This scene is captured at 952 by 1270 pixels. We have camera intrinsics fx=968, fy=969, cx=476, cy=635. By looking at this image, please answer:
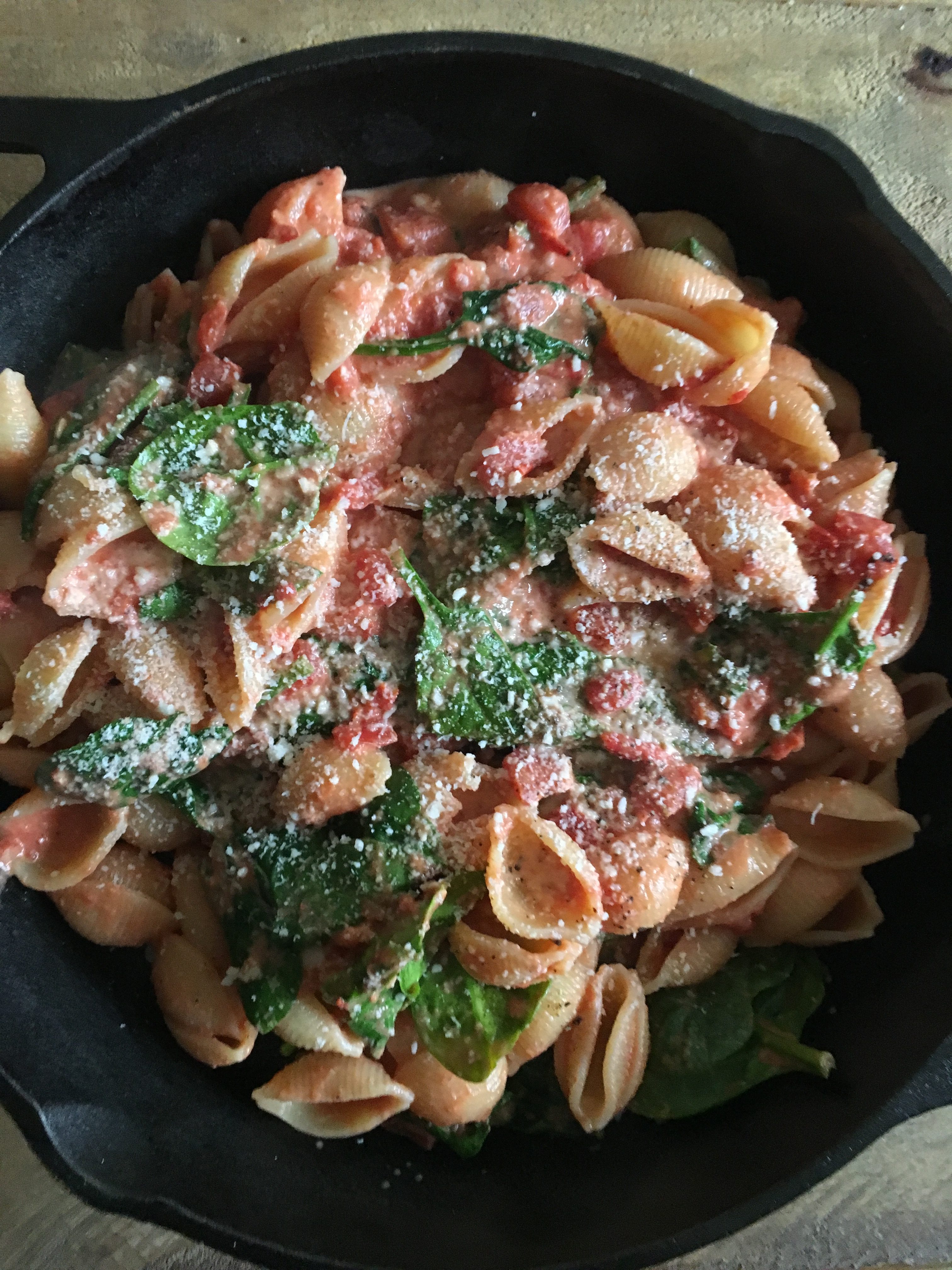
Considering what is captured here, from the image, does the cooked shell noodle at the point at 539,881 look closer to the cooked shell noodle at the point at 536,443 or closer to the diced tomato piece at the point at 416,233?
the cooked shell noodle at the point at 536,443

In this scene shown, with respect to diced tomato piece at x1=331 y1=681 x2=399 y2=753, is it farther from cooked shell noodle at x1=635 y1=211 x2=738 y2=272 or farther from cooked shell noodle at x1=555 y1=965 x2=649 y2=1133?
cooked shell noodle at x1=635 y1=211 x2=738 y2=272

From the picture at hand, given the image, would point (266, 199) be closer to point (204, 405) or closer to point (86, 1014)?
point (204, 405)

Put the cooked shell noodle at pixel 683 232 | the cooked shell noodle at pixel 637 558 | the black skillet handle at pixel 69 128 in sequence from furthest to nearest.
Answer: the cooked shell noodle at pixel 683 232 → the cooked shell noodle at pixel 637 558 → the black skillet handle at pixel 69 128

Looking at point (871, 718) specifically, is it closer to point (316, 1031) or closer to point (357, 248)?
point (316, 1031)

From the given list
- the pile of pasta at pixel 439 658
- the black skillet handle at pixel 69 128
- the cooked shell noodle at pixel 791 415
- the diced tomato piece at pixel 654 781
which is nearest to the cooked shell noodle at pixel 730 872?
the pile of pasta at pixel 439 658

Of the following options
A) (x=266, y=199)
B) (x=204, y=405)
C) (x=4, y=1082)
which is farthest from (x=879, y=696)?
(x=4, y=1082)

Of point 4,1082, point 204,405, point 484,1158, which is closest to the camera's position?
point 4,1082
